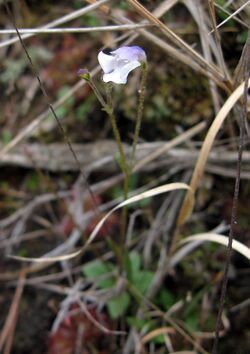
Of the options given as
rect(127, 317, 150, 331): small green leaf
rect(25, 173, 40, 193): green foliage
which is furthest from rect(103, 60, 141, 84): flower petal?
rect(25, 173, 40, 193): green foliage

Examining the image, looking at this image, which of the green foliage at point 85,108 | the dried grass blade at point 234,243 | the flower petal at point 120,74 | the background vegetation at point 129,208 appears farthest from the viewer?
the green foliage at point 85,108

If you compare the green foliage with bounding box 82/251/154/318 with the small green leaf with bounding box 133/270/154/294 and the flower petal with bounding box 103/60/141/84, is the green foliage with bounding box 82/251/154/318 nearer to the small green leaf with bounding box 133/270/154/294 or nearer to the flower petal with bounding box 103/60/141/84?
the small green leaf with bounding box 133/270/154/294

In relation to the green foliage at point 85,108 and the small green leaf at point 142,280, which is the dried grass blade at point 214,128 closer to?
the small green leaf at point 142,280

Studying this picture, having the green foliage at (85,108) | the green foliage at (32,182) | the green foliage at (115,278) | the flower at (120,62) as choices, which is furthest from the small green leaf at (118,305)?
the flower at (120,62)

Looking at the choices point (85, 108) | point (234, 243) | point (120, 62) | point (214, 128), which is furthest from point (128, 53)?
point (85, 108)

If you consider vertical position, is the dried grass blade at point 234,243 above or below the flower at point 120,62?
below

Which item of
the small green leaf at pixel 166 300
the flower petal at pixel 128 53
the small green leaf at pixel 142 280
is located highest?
the flower petal at pixel 128 53

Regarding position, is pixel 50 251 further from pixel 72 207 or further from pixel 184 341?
pixel 184 341
